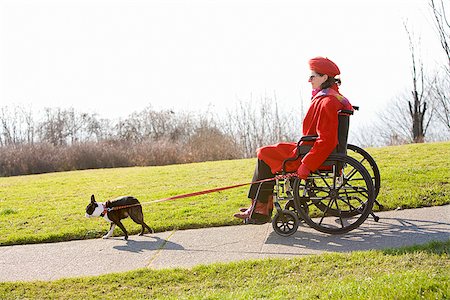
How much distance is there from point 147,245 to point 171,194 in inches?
112

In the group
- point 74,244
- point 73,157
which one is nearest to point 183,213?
point 74,244

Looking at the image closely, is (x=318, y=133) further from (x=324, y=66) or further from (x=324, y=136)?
(x=324, y=66)

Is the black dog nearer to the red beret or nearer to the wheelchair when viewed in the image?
the wheelchair

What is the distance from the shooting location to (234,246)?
5.04 metres

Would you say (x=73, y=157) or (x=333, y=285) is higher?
(x=73, y=157)

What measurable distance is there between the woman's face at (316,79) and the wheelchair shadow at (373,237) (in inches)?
58.0

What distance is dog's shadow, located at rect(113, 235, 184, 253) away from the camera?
5.23 meters

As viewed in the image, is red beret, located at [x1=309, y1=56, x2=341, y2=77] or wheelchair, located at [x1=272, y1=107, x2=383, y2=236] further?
red beret, located at [x1=309, y1=56, x2=341, y2=77]

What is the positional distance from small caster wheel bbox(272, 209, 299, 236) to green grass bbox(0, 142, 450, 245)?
89 cm

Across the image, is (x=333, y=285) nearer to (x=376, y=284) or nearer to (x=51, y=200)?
(x=376, y=284)

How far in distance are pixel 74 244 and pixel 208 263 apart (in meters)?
1.89

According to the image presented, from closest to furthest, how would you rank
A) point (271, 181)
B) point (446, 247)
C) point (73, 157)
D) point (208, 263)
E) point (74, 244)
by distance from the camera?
point (446, 247) < point (208, 263) < point (271, 181) < point (74, 244) < point (73, 157)

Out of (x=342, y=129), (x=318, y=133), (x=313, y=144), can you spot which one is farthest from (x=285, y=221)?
(x=342, y=129)

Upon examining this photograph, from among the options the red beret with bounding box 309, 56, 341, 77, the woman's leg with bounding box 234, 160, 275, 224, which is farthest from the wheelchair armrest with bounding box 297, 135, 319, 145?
the red beret with bounding box 309, 56, 341, 77
